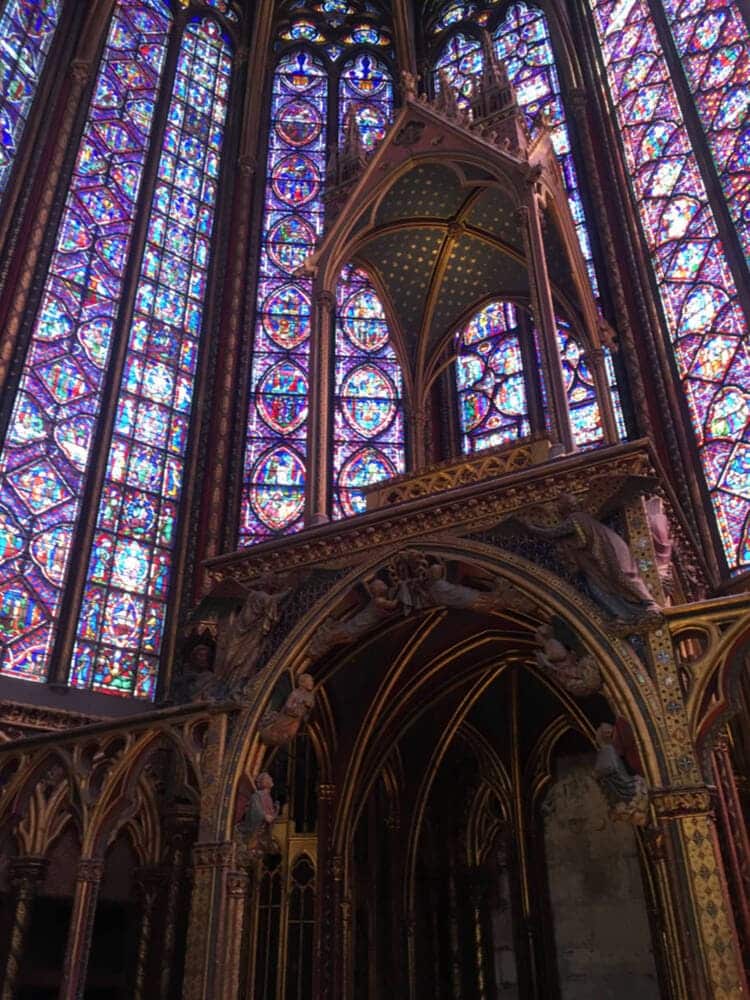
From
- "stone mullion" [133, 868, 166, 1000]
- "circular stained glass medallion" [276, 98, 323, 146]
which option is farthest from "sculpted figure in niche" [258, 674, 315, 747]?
"circular stained glass medallion" [276, 98, 323, 146]

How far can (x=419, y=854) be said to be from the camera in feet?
30.6

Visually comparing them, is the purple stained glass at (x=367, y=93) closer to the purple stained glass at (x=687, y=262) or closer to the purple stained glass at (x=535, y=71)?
the purple stained glass at (x=535, y=71)

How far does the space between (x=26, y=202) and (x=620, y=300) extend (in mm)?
7704

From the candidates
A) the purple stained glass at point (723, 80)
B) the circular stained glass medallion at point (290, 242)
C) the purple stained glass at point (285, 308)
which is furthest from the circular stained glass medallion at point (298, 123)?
the purple stained glass at point (723, 80)

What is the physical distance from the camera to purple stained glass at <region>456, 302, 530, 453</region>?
12.5 metres

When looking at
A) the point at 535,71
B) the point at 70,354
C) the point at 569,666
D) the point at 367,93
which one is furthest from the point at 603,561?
the point at 367,93

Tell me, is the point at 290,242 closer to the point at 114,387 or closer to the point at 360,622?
the point at 114,387

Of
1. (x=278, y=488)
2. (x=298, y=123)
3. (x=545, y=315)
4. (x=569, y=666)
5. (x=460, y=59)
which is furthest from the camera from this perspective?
(x=460, y=59)

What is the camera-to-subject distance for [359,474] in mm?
12695

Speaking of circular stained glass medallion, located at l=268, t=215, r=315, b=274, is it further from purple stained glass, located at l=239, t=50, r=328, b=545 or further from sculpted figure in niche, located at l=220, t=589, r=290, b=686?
sculpted figure in niche, located at l=220, t=589, r=290, b=686

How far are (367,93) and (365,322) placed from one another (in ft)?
16.5

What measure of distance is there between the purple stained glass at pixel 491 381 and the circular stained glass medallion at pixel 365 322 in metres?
1.28

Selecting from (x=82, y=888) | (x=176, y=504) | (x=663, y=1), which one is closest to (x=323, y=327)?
(x=176, y=504)

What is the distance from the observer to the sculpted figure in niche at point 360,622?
7043 mm
